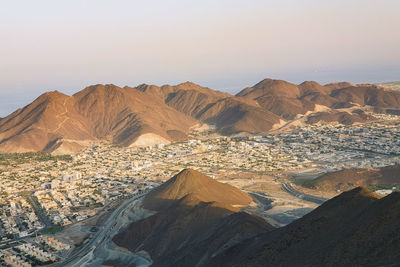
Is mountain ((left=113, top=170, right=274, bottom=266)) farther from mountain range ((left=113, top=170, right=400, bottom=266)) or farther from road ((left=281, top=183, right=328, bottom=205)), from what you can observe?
road ((left=281, top=183, right=328, bottom=205))

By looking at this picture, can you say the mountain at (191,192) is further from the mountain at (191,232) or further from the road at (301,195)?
the road at (301,195)

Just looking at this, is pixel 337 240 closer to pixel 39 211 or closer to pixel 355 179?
pixel 355 179

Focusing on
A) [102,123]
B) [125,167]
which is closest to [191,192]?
[125,167]

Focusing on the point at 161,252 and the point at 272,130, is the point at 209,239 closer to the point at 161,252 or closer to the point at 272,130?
the point at 161,252

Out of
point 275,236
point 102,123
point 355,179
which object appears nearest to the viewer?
point 275,236

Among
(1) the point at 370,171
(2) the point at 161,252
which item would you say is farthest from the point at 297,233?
(1) the point at 370,171
